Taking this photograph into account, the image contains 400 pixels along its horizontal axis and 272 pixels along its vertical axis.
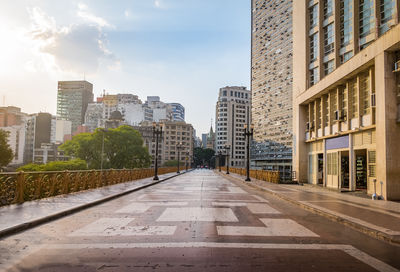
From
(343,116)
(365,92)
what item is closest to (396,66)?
(365,92)

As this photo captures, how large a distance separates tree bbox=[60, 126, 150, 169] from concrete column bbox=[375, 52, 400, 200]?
5656cm

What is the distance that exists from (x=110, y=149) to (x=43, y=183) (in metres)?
55.8

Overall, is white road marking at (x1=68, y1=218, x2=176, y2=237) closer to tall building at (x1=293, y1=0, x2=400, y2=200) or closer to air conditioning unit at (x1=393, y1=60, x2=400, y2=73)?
tall building at (x1=293, y1=0, x2=400, y2=200)

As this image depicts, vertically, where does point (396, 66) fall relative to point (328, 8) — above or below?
below

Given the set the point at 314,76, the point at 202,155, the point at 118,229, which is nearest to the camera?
the point at 118,229

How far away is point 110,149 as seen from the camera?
6794cm

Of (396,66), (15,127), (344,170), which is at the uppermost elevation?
(15,127)

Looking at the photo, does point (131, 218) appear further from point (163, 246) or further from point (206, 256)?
point (206, 256)

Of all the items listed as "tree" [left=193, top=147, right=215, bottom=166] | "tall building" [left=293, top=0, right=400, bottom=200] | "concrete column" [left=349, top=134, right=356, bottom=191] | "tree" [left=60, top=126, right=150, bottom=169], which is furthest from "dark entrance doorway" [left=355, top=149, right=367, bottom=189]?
"tree" [left=193, top=147, right=215, bottom=166]

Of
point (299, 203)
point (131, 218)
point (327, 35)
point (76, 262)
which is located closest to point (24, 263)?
point (76, 262)

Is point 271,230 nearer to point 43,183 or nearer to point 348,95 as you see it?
point 43,183

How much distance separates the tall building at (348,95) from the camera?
15156mm

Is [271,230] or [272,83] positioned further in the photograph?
[272,83]

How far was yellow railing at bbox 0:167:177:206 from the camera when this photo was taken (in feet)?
36.8
